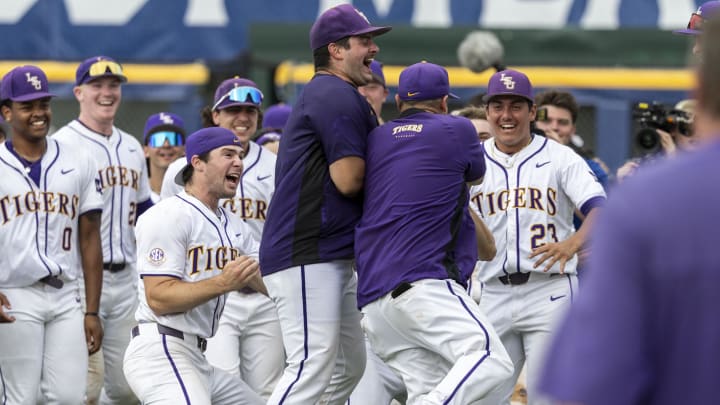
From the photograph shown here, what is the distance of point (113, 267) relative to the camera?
7.71 meters

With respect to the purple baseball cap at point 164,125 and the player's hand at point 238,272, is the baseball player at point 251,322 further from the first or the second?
the purple baseball cap at point 164,125

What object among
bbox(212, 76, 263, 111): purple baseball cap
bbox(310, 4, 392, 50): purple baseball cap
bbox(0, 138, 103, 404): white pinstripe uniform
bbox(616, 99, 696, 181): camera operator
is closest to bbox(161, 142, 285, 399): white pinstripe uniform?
bbox(212, 76, 263, 111): purple baseball cap

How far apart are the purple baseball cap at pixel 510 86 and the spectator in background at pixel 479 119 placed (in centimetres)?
86

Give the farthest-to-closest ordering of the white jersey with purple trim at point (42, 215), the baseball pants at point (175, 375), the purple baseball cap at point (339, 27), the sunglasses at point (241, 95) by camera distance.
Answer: the sunglasses at point (241, 95) → the white jersey with purple trim at point (42, 215) → the baseball pants at point (175, 375) → the purple baseball cap at point (339, 27)

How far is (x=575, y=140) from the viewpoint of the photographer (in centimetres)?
880

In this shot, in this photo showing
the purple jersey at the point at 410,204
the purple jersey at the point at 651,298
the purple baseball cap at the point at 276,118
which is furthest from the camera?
the purple baseball cap at the point at 276,118

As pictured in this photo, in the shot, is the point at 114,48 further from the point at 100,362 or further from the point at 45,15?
the point at 100,362

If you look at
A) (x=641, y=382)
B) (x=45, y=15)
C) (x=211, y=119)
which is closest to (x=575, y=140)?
(x=211, y=119)

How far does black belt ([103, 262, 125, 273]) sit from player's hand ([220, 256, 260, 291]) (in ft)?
7.74

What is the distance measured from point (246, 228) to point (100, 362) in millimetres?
2385

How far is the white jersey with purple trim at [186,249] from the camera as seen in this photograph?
5.68 metres

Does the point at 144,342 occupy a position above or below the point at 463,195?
below

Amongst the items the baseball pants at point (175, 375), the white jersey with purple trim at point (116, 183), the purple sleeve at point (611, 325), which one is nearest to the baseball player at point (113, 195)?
the white jersey with purple trim at point (116, 183)

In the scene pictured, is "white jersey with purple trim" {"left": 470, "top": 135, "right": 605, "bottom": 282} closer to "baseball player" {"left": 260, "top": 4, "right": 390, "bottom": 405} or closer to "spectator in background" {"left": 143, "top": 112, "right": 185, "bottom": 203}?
"baseball player" {"left": 260, "top": 4, "right": 390, "bottom": 405}
